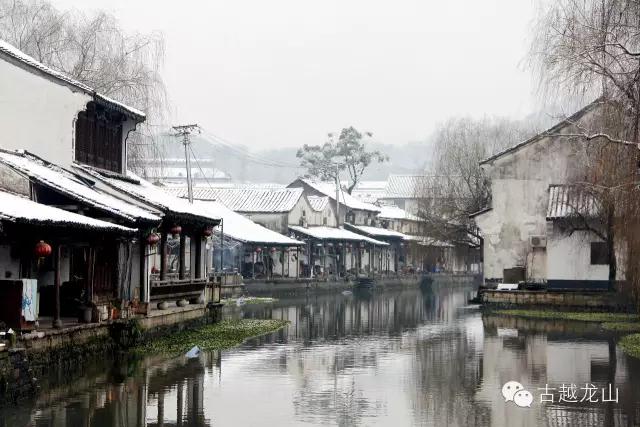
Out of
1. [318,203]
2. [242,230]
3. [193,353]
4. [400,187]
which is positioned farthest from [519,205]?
[400,187]

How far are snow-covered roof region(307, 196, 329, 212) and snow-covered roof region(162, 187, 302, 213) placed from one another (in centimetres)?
428

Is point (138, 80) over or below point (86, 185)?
over

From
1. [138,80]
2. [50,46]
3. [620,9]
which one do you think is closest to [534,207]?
[138,80]

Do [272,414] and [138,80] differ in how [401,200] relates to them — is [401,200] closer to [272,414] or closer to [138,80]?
[138,80]

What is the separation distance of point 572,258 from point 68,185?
1033 inches

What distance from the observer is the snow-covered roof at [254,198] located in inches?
2987

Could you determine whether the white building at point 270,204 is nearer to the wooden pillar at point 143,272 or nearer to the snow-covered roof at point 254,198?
the snow-covered roof at point 254,198

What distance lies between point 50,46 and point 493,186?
72.0 feet

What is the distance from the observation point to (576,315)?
4078 cm

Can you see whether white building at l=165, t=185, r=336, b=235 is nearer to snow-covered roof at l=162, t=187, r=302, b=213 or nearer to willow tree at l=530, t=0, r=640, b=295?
snow-covered roof at l=162, t=187, r=302, b=213

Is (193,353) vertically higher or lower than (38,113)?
lower

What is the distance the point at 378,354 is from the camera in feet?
89.6

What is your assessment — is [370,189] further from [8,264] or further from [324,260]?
[8,264]

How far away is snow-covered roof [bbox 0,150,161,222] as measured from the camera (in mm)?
24188
